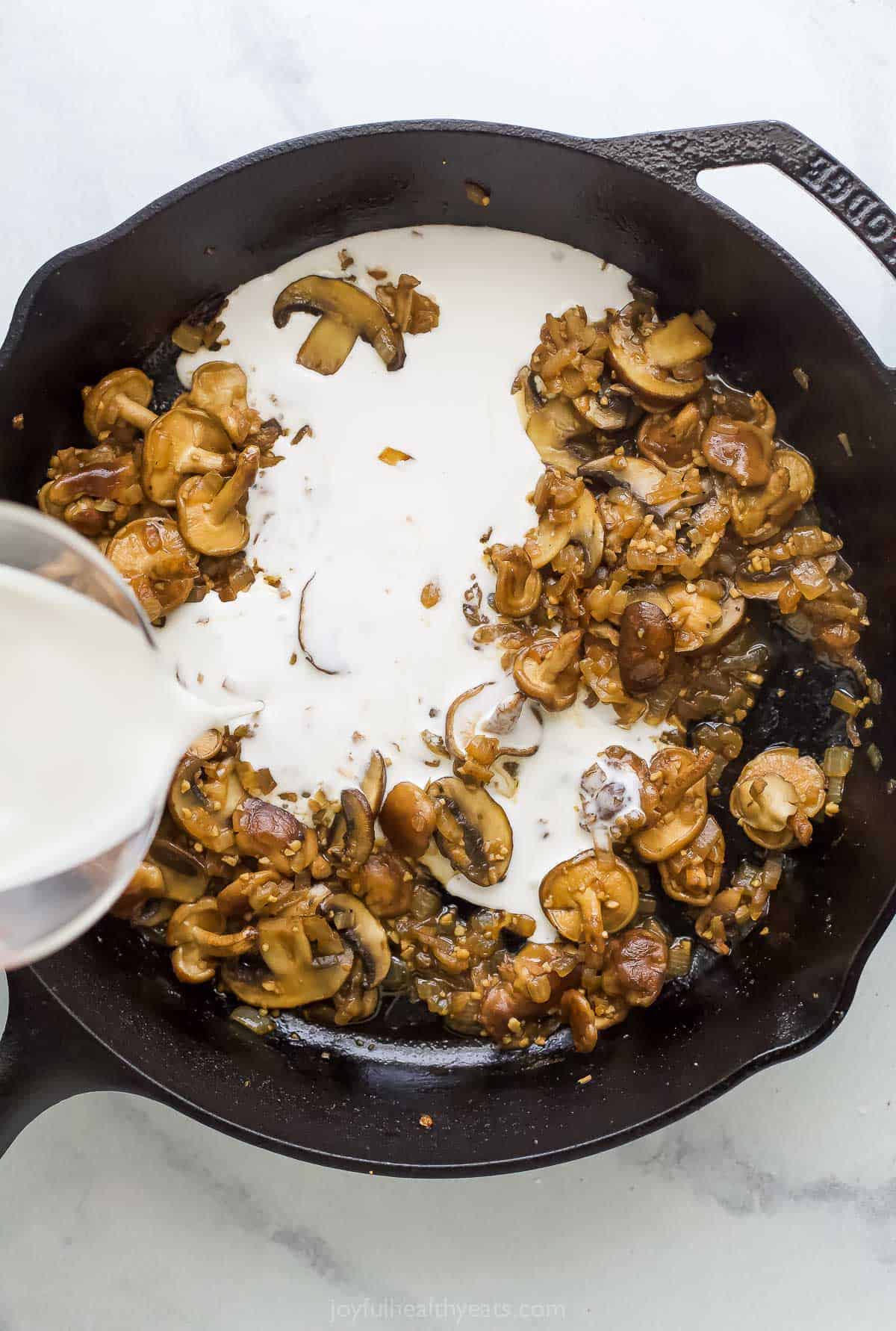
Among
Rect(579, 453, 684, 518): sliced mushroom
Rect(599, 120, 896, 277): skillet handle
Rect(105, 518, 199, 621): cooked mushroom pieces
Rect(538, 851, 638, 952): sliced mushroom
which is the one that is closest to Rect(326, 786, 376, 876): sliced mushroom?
Rect(538, 851, 638, 952): sliced mushroom

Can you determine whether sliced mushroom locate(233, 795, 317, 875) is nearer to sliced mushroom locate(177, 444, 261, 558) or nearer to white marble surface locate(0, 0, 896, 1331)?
sliced mushroom locate(177, 444, 261, 558)

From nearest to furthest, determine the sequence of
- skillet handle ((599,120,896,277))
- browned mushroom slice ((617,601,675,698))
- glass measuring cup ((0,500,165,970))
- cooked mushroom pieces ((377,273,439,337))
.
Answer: glass measuring cup ((0,500,165,970)) → skillet handle ((599,120,896,277)) → browned mushroom slice ((617,601,675,698)) → cooked mushroom pieces ((377,273,439,337))

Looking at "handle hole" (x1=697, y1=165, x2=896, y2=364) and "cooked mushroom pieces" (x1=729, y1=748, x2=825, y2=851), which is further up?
"handle hole" (x1=697, y1=165, x2=896, y2=364)

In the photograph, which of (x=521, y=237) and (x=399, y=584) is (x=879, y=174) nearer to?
(x=521, y=237)

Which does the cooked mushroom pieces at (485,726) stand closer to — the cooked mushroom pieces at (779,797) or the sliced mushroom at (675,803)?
the sliced mushroom at (675,803)

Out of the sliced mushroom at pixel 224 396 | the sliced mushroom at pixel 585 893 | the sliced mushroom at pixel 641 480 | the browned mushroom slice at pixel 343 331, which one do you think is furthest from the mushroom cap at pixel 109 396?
the sliced mushroom at pixel 585 893

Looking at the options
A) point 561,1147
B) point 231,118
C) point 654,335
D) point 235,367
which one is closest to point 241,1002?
point 561,1147
